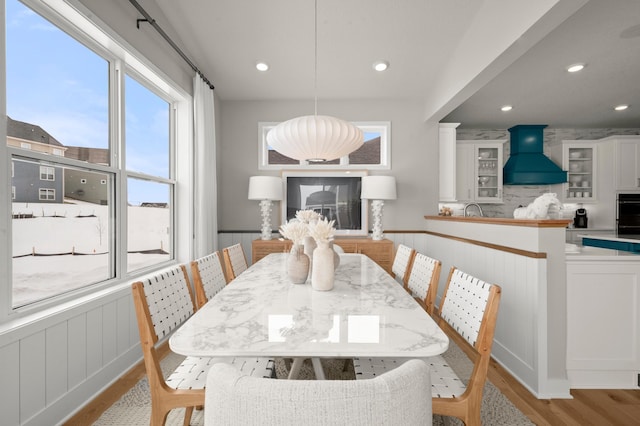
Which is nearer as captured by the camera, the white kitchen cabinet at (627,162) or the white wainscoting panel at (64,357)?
the white wainscoting panel at (64,357)

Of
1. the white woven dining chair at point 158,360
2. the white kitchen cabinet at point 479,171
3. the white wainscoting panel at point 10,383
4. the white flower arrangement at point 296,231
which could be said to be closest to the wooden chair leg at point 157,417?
the white woven dining chair at point 158,360

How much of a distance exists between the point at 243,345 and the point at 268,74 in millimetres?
3295

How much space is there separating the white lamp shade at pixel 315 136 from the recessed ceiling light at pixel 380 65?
1454 mm

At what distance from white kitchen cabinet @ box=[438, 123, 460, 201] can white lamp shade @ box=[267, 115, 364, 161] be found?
2.42 m

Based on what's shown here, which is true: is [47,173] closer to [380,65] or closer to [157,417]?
[157,417]

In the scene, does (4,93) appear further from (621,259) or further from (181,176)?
(621,259)

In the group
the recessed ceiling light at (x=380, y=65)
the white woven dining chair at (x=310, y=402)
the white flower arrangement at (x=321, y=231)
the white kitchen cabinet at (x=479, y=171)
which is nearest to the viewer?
the white woven dining chair at (x=310, y=402)

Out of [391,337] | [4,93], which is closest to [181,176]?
[4,93]

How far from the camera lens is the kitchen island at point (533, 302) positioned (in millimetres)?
1948

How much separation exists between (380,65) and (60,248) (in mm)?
3281

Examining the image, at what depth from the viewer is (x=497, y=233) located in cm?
245

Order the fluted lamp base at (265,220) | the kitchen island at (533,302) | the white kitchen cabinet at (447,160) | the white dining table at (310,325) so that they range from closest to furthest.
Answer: the white dining table at (310,325) → the kitchen island at (533,302) → the fluted lamp base at (265,220) → the white kitchen cabinet at (447,160)

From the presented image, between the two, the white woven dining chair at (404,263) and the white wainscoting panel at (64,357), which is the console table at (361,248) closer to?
the white woven dining chair at (404,263)

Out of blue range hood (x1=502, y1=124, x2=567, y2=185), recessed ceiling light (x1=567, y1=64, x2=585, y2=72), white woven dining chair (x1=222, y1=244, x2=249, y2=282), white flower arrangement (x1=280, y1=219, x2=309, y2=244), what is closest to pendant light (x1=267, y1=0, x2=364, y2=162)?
white flower arrangement (x1=280, y1=219, x2=309, y2=244)
